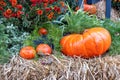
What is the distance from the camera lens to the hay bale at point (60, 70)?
2754mm

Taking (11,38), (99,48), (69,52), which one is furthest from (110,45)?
(11,38)

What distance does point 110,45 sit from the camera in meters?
3.23

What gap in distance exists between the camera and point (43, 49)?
302cm

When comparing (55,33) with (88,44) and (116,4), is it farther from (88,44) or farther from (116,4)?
(116,4)

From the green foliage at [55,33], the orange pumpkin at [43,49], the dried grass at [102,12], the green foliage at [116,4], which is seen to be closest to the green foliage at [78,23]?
the green foliage at [55,33]

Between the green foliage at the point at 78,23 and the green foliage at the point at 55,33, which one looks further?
the green foliage at the point at 78,23

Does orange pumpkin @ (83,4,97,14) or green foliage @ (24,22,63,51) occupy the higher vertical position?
green foliage @ (24,22,63,51)

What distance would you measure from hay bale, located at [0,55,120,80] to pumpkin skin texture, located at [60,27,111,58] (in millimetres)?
150

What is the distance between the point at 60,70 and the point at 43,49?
0.36 m

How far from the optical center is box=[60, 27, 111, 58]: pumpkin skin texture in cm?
300

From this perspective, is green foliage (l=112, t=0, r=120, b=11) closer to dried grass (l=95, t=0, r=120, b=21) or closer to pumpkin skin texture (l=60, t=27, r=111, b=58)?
dried grass (l=95, t=0, r=120, b=21)

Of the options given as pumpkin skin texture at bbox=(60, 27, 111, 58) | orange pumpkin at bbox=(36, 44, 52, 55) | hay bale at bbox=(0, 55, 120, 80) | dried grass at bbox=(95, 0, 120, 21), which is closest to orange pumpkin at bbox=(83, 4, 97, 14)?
dried grass at bbox=(95, 0, 120, 21)

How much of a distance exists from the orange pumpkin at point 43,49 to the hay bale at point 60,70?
0.15m

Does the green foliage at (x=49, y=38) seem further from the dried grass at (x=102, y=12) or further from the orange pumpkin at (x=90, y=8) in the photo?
the dried grass at (x=102, y=12)
